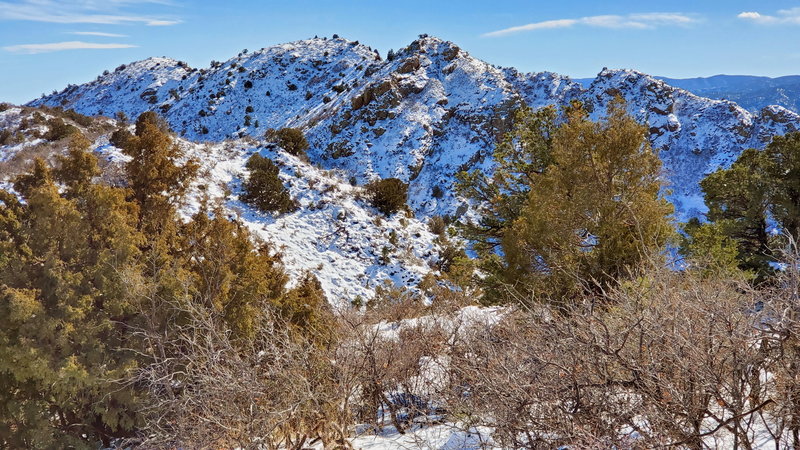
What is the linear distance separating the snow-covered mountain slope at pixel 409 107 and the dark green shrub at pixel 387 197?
20.9 ft

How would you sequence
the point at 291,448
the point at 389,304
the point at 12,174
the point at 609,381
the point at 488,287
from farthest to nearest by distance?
the point at 12,174, the point at 389,304, the point at 488,287, the point at 291,448, the point at 609,381

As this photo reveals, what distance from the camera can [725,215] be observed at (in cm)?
1698

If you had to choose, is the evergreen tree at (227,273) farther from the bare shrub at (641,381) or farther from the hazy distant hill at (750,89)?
the hazy distant hill at (750,89)

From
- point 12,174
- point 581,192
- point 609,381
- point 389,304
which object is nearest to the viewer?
point 609,381

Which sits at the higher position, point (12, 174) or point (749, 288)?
point (12, 174)

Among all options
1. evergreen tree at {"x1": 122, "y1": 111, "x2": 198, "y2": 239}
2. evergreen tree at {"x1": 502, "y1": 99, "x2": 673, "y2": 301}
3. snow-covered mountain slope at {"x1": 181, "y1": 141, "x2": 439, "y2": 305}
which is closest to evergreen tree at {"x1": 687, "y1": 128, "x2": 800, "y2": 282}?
evergreen tree at {"x1": 502, "y1": 99, "x2": 673, "y2": 301}

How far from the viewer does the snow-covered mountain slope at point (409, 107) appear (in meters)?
32.3

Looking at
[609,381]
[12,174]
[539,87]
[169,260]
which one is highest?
[539,87]

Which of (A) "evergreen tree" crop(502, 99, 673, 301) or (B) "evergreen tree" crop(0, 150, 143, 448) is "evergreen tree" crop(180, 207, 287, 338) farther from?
(A) "evergreen tree" crop(502, 99, 673, 301)

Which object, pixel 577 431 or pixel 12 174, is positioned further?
pixel 12 174

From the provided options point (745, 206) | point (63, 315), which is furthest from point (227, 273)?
point (745, 206)

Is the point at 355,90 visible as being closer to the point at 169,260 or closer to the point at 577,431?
the point at 169,260

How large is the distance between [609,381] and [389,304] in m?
10.8

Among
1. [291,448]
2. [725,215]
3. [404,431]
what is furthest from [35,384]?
[725,215]
